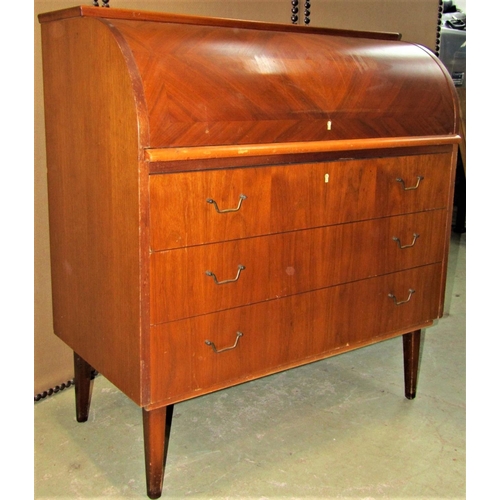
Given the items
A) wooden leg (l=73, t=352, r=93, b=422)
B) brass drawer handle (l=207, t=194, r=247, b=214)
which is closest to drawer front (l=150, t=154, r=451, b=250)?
brass drawer handle (l=207, t=194, r=247, b=214)

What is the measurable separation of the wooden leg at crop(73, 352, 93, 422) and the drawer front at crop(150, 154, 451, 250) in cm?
81

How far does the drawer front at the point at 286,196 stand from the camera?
1861mm

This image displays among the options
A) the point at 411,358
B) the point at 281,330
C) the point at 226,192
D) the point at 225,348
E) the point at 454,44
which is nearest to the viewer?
the point at 226,192

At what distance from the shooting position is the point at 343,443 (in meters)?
2.43

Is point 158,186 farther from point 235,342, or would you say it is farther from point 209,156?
point 235,342

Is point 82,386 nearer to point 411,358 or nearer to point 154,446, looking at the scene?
point 154,446

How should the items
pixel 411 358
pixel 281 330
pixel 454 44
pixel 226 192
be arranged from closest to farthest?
pixel 226 192 → pixel 281 330 → pixel 411 358 → pixel 454 44

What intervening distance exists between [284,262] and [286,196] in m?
0.21

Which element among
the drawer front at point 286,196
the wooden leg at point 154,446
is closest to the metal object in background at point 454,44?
the drawer front at point 286,196

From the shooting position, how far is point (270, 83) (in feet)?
6.72

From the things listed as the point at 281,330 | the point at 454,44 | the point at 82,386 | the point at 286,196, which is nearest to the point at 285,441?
the point at 281,330

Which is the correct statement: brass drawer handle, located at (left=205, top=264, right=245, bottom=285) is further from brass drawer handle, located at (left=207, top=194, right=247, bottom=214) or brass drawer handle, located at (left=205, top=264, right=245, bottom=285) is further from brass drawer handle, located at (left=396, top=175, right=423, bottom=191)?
brass drawer handle, located at (left=396, top=175, right=423, bottom=191)
